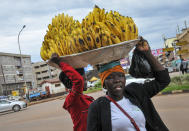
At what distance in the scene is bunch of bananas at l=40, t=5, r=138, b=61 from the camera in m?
1.80

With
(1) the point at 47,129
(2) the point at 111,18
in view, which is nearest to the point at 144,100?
(2) the point at 111,18

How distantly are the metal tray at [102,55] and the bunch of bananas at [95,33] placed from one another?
0.04 metres

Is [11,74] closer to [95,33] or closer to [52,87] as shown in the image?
[52,87]

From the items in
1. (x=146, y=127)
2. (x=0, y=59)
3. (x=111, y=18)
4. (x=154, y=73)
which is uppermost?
(x=0, y=59)

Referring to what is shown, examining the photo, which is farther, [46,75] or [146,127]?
[46,75]

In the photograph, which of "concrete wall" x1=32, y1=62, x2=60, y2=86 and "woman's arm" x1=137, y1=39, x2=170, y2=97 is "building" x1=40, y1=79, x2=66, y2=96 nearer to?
"woman's arm" x1=137, y1=39, x2=170, y2=97

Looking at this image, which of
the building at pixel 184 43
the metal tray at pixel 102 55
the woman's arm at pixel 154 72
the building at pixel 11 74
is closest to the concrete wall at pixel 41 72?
the building at pixel 11 74

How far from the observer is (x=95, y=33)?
1805mm

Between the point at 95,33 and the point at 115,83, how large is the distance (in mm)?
467

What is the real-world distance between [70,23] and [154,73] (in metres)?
0.97

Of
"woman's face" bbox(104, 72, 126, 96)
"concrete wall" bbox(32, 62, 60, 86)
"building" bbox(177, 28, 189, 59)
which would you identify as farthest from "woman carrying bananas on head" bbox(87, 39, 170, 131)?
"concrete wall" bbox(32, 62, 60, 86)

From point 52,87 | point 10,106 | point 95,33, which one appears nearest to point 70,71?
point 95,33

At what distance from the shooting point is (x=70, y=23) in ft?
7.13

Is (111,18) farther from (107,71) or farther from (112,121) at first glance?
(112,121)
